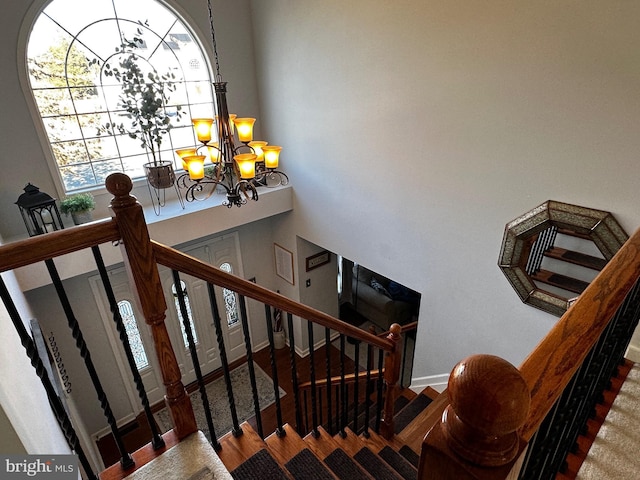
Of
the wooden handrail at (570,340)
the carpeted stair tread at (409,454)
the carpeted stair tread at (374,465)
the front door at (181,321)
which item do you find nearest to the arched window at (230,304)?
the front door at (181,321)

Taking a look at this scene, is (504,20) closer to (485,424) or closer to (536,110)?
(536,110)

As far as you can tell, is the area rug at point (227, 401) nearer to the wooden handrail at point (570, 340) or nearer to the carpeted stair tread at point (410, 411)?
the carpeted stair tread at point (410, 411)

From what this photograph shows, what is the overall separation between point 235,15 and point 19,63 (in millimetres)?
2231

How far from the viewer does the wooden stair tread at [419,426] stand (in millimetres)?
2953

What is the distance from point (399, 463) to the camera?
96.6 inches

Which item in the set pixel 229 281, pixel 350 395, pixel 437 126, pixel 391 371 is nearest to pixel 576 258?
pixel 437 126

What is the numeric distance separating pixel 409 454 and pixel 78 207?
3.69 m

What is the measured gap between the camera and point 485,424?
40 cm

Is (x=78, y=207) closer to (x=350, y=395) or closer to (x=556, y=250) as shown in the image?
(x=350, y=395)

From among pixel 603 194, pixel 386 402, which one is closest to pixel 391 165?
pixel 603 194

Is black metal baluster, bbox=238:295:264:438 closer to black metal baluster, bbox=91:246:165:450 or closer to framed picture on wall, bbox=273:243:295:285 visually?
black metal baluster, bbox=91:246:165:450

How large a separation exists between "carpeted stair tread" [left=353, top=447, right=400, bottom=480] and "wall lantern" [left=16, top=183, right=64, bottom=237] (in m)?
3.24

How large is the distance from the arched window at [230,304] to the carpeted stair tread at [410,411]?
9.06ft

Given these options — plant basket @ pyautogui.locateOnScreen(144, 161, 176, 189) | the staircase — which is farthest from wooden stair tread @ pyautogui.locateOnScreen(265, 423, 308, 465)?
plant basket @ pyautogui.locateOnScreen(144, 161, 176, 189)
